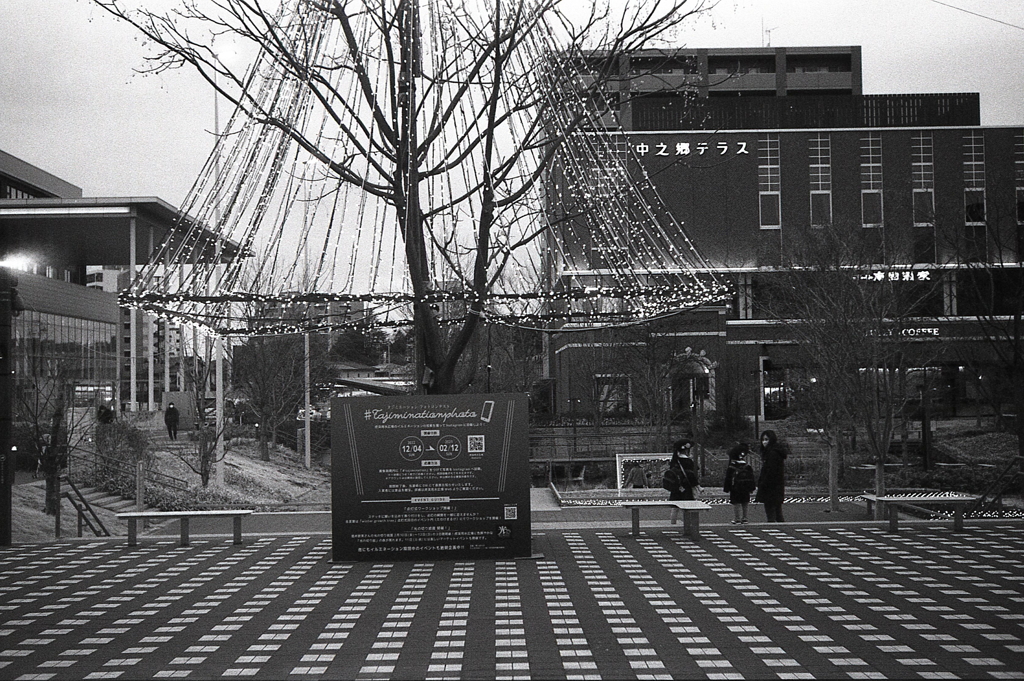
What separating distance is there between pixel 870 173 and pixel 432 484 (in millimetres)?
40095

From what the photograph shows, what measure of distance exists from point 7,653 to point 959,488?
19.9 m

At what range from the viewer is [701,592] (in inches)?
363

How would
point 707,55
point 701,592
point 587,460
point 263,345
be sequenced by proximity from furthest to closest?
point 707,55, point 263,345, point 587,460, point 701,592

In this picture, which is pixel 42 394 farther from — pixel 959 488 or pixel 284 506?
pixel 959 488

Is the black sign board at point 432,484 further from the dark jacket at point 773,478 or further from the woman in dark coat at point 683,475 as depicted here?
the dark jacket at point 773,478

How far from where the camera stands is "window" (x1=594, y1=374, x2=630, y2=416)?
35750 mm

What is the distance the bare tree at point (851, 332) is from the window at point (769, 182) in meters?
18.3

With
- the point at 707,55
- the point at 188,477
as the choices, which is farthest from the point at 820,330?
the point at 707,55

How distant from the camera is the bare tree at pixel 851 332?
762 inches

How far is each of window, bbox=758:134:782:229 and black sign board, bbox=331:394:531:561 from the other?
121 ft

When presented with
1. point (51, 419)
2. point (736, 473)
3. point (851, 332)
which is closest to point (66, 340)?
point (51, 419)

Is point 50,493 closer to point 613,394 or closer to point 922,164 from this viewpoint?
point 613,394

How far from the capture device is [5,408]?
12.9 meters

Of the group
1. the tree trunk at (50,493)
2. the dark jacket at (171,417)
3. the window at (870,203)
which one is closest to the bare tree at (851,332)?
the tree trunk at (50,493)
